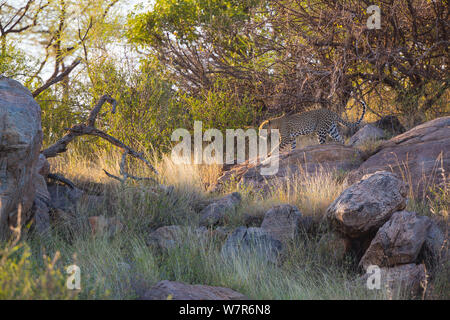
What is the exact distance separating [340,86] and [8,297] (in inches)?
393

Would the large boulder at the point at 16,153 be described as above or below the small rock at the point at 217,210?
above

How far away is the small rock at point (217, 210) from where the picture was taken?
20.4 feet

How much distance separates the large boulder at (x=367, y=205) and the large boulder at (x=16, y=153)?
336 cm

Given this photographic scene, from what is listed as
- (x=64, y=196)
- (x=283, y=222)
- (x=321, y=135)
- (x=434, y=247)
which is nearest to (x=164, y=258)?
(x=283, y=222)

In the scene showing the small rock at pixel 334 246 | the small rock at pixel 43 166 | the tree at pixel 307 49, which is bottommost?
the small rock at pixel 334 246

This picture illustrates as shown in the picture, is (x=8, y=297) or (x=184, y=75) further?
(x=184, y=75)

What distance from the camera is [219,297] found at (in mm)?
3740

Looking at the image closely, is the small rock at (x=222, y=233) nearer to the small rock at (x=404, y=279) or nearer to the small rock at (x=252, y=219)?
the small rock at (x=252, y=219)

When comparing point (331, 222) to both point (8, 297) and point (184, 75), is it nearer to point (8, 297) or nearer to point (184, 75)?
point (8, 297)

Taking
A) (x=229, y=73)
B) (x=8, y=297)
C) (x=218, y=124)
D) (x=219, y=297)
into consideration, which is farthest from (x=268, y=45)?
(x=8, y=297)

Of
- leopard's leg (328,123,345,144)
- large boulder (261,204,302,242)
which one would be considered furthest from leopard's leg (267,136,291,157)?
large boulder (261,204,302,242)

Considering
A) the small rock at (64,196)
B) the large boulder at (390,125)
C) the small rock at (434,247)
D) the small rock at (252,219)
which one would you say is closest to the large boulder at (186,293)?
the small rock at (434,247)

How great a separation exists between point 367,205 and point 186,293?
7.86ft

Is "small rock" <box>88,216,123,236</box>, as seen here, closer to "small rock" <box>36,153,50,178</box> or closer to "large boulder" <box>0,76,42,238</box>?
"large boulder" <box>0,76,42,238</box>
